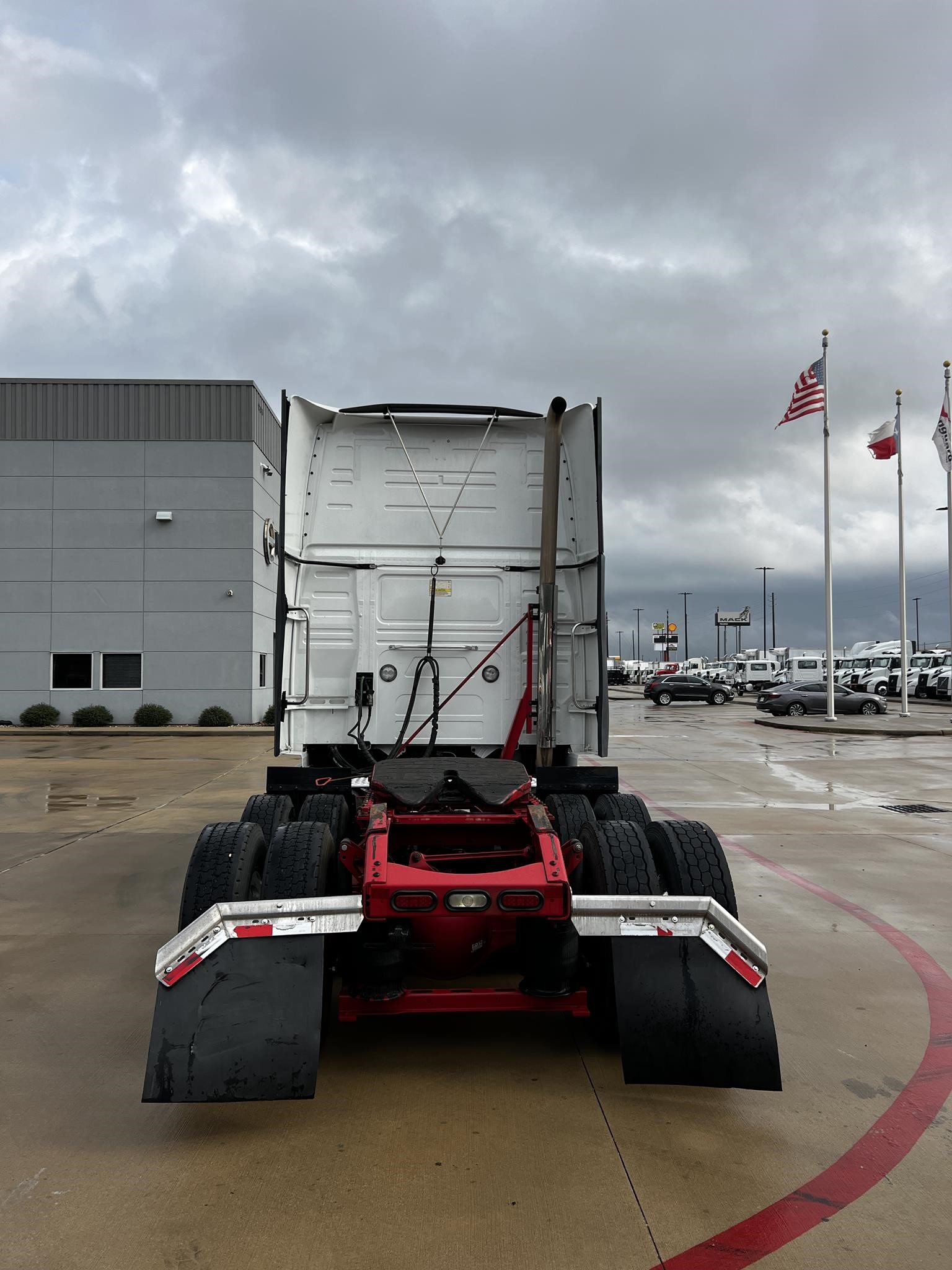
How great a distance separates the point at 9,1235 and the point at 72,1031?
1679 mm

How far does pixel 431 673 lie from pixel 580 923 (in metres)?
3.21

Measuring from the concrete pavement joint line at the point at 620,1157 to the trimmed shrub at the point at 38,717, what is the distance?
26155 millimetres

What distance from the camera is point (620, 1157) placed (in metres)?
3.15

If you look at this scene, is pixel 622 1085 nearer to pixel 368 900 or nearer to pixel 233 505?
pixel 368 900

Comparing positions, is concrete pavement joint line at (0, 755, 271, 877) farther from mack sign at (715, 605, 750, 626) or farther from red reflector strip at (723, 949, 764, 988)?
mack sign at (715, 605, 750, 626)

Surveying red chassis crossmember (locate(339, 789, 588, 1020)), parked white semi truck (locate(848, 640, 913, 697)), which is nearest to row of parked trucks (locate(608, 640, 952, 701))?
parked white semi truck (locate(848, 640, 913, 697))

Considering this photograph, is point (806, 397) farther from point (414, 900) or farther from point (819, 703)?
point (414, 900)

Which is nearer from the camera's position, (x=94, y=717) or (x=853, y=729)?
(x=853, y=729)

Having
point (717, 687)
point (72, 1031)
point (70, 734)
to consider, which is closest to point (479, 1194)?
point (72, 1031)

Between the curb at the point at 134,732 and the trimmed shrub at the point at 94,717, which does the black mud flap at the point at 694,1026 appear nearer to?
the curb at the point at 134,732

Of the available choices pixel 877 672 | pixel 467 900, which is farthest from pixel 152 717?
pixel 877 672

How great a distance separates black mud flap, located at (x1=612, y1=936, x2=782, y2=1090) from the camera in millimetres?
3373

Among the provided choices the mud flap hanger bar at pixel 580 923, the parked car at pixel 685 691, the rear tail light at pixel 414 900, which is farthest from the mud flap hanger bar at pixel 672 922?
the parked car at pixel 685 691

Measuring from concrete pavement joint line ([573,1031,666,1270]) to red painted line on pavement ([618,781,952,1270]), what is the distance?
0.05 meters
